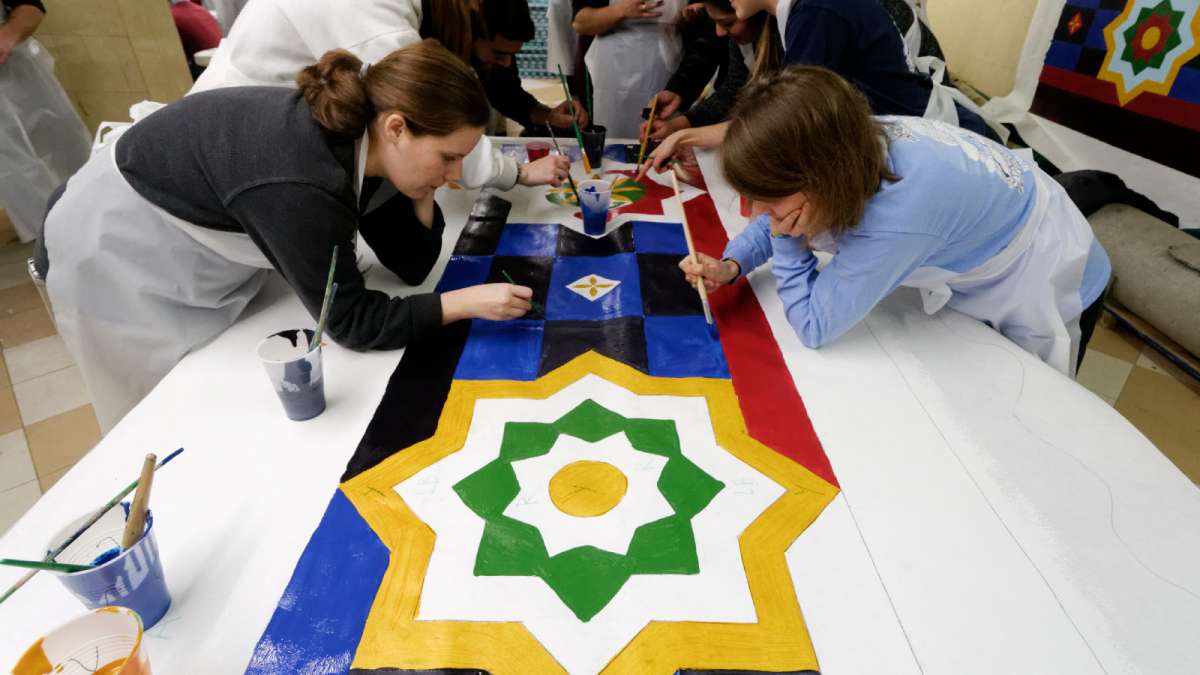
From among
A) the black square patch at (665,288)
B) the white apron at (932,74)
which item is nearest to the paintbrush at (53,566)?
the black square patch at (665,288)

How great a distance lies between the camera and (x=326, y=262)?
93 cm

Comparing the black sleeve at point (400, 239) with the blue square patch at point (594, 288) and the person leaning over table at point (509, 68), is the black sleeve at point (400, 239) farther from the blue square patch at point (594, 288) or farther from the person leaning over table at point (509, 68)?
the person leaning over table at point (509, 68)

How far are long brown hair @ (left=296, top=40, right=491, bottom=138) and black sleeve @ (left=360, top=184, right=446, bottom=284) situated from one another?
24 cm

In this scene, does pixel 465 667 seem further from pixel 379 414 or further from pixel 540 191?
pixel 540 191

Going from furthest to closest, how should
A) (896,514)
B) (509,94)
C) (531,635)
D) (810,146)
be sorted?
(509,94) < (810,146) < (896,514) < (531,635)

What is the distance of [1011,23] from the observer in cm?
272

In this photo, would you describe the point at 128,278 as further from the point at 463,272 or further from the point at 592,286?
the point at 592,286

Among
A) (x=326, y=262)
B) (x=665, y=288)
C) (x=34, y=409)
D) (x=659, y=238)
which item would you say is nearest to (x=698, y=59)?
(x=659, y=238)

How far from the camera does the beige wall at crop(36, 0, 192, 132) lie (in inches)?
100.0

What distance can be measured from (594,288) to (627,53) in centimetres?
148

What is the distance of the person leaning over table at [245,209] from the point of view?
91cm

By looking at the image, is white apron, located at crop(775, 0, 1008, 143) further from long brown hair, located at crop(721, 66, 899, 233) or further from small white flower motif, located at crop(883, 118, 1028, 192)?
long brown hair, located at crop(721, 66, 899, 233)

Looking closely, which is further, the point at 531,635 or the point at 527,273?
the point at 527,273

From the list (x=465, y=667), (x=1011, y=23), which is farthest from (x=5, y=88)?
(x=1011, y=23)
